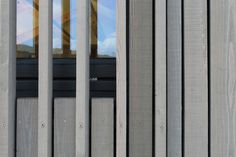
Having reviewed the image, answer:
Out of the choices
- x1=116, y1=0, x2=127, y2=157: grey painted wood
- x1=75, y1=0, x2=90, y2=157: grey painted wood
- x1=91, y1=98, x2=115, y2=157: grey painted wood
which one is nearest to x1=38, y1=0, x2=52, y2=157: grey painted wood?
x1=75, y1=0, x2=90, y2=157: grey painted wood

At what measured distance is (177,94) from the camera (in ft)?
7.12

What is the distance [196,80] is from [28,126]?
91 centimetres

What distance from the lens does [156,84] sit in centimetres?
215

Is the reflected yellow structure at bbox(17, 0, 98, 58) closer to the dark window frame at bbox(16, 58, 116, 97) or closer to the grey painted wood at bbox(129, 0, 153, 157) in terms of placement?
the dark window frame at bbox(16, 58, 116, 97)

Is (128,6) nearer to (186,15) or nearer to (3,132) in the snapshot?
(186,15)

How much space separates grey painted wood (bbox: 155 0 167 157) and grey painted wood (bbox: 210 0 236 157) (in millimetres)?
246

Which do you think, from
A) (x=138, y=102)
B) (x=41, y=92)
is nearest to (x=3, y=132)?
(x=41, y=92)

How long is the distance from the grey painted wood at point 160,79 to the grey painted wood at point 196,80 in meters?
0.11

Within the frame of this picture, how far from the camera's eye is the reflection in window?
2533 millimetres

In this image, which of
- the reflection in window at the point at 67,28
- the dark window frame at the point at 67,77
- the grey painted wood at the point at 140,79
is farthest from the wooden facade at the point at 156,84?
the reflection in window at the point at 67,28

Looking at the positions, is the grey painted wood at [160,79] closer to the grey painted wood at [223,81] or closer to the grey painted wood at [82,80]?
the grey painted wood at [223,81]

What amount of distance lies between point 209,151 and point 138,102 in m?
0.44

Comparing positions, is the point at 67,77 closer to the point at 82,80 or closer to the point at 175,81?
the point at 82,80

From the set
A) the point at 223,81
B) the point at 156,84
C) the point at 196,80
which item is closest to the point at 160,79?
the point at 156,84
